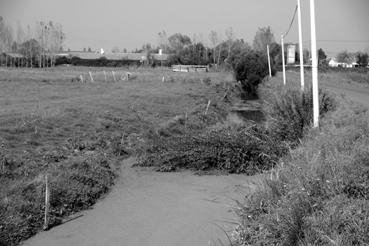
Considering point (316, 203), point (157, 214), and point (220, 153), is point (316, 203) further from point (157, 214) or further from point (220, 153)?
point (220, 153)

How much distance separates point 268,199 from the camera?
328 inches

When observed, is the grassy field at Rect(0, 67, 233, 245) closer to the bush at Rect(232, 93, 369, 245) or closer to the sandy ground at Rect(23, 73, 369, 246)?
the sandy ground at Rect(23, 73, 369, 246)

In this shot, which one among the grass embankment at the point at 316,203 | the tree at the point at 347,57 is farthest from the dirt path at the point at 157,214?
the tree at the point at 347,57

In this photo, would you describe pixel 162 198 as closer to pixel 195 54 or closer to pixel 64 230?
pixel 64 230

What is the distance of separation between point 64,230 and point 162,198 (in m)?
3.32

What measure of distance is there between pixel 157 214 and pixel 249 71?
4614 cm

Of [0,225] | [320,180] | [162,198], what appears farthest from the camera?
[162,198]

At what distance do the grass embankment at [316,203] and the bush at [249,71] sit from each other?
47.2 meters

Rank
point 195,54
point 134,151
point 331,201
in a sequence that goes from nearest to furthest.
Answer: point 331,201, point 134,151, point 195,54

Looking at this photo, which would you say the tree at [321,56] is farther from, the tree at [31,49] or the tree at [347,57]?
the tree at [31,49]

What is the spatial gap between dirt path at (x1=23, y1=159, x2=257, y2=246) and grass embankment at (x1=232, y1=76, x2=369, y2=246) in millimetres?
1113

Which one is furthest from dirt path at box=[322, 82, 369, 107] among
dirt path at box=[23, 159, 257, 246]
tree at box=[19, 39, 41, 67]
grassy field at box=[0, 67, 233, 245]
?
tree at box=[19, 39, 41, 67]

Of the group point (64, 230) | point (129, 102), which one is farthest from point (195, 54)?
point (64, 230)

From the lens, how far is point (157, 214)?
11.4 m
